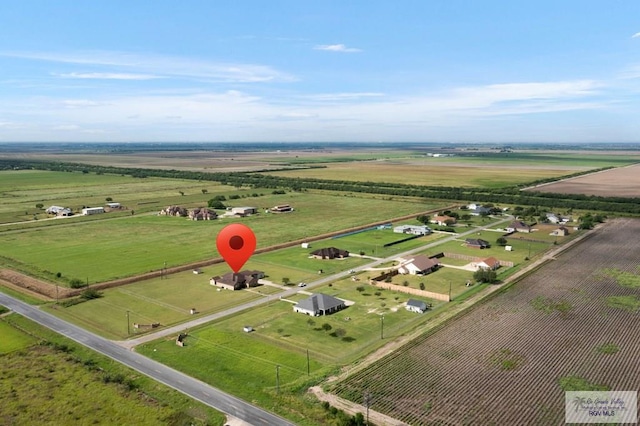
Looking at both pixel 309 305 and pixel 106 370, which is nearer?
pixel 106 370

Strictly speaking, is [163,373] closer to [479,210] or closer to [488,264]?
[488,264]

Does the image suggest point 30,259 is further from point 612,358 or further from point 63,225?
point 612,358

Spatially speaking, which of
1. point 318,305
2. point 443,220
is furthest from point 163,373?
point 443,220

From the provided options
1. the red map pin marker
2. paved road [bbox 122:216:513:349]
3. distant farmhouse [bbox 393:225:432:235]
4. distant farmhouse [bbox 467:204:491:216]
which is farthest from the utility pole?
distant farmhouse [bbox 467:204:491:216]

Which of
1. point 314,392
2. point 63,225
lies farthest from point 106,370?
point 63,225

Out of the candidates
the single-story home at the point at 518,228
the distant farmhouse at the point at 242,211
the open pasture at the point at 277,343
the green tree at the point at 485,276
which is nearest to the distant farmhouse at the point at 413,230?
the single-story home at the point at 518,228
